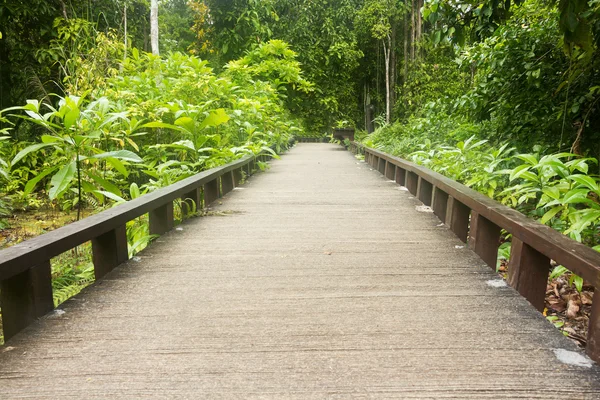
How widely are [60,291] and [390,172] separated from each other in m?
5.95

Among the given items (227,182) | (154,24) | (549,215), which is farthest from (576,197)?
(154,24)

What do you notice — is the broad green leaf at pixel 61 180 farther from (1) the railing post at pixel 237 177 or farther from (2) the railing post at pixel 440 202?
(1) the railing post at pixel 237 177

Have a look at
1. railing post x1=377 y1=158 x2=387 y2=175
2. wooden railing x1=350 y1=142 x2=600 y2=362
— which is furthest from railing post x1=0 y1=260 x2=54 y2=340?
railing post x1=377 y1=158 x2=387 y2=175

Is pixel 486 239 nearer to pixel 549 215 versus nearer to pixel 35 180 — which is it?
pixel 549 215

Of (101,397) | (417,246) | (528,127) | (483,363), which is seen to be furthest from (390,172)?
(101,397)

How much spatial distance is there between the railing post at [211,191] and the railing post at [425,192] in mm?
2424

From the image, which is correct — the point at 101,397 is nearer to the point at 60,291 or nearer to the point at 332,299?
the point at 332,299

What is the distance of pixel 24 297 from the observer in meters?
2.20

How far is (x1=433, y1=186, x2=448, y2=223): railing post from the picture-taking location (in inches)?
185

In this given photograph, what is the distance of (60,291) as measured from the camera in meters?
3.55

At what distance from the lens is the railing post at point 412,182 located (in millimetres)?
6309

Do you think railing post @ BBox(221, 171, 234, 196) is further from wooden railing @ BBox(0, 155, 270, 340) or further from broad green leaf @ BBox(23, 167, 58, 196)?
broad green leaf @ BBox(23, 167, 58, 196)

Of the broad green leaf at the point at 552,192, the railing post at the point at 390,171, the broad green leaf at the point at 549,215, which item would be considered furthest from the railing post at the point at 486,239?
the railing post at the point at 390,171

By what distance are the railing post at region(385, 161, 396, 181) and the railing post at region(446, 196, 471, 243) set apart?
13.1 feet
